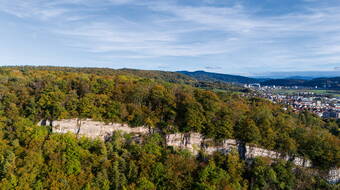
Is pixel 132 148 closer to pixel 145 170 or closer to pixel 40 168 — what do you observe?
pixel 145 170

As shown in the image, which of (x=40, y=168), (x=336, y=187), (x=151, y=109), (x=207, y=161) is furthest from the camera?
(x=151, y=109)

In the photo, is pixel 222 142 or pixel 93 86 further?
pixel 93 86

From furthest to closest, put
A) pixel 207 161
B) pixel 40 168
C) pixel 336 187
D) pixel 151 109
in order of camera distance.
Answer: pixel 151 109 → pixel 207 161 → pixel 336 187 → pixel 40 168

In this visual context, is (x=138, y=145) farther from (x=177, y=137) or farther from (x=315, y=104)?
(x=315, y=104)

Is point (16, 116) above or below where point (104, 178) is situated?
above

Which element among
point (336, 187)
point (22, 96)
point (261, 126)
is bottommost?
point (336, 187)

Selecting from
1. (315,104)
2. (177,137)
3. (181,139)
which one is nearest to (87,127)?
(177,137)

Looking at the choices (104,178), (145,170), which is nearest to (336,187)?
(145,170)

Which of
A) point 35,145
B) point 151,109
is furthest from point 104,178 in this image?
point 151,109
